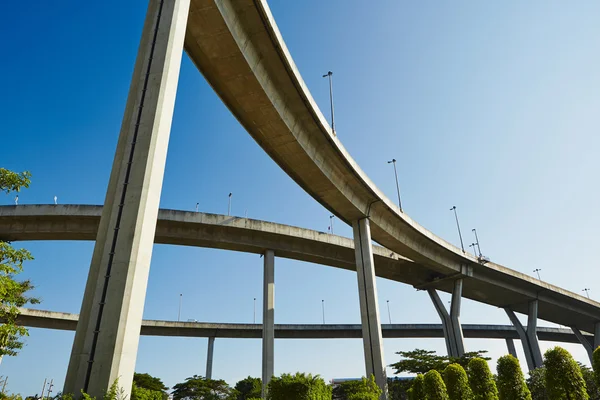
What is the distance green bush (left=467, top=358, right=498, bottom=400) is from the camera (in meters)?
19.1

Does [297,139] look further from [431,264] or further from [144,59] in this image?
[431,264]

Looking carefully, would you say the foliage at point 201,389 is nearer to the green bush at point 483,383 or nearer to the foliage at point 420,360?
the foliage at point 420,360

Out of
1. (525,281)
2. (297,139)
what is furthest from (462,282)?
(297,139)

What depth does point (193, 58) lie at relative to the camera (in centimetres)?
1861

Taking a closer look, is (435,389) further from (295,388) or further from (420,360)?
(420,360)

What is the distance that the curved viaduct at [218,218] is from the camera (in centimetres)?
977

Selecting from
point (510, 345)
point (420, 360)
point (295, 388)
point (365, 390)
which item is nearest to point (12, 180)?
point (295, 388)

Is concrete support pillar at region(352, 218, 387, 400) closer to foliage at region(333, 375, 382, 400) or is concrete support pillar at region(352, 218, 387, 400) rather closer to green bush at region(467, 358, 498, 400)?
foliage at region(333, 375, 382, 400)

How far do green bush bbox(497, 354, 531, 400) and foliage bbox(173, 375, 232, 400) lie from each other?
1689 inches

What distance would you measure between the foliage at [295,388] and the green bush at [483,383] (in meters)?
9.50

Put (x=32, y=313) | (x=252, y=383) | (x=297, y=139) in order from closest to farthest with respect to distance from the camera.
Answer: (x=297, y=139), (x=32, y=313), (x=252, y=383)

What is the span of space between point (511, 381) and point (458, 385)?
2587 mm

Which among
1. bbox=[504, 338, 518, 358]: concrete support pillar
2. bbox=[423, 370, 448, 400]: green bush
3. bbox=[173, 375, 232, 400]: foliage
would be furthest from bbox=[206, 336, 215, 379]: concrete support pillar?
bbox=[504, 338, 518, 358]: concrete support pillar

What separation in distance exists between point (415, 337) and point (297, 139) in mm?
60843
